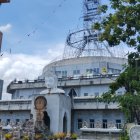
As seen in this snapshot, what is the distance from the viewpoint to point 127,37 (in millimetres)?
14789

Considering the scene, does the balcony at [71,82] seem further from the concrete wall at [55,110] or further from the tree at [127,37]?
the tree at [127,37]

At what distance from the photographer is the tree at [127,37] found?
14305 mm

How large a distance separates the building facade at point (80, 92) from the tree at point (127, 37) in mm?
14830

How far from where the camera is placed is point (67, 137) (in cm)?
2472

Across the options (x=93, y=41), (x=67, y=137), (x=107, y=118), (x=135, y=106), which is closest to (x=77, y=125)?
(x=107, y=118)

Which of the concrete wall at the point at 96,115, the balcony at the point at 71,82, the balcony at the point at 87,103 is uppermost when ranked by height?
the balcony at the point at 71,82

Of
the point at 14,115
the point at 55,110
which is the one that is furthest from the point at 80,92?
the point at 55,110

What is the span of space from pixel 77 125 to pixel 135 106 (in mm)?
20916

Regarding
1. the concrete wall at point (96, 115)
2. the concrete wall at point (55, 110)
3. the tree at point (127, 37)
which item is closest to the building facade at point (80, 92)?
the concrete wall at point (96, 115)

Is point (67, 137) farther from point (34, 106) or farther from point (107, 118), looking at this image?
point (107, 118)

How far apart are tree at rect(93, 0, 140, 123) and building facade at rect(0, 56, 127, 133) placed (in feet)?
48.7

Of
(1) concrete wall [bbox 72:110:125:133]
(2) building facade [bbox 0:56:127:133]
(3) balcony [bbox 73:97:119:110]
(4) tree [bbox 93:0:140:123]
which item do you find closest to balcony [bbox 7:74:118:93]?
(2) building facade [bbox 0:56:127:133]

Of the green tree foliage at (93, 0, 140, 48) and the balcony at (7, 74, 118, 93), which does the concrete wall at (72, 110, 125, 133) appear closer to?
the balcony at (7, 74, 118, 93)

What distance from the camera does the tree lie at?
46.9 feet
